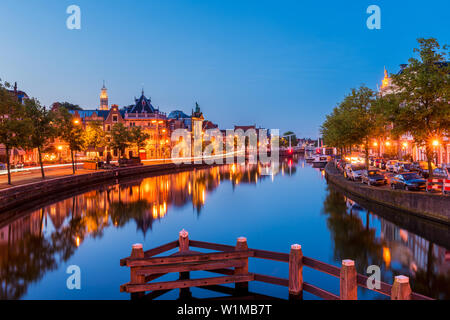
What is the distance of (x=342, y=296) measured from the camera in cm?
1059

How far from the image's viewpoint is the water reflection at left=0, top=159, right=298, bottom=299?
61.4ft

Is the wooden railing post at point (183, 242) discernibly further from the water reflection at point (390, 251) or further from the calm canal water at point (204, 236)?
the water reflection at point (390, 251)

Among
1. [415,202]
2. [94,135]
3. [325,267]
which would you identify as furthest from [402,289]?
[94,135]

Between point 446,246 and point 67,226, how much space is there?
→ 2608cm

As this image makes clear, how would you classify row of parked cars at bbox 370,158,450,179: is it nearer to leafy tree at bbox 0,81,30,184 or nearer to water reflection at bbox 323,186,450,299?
water reflection at bbox 323,186,450,299

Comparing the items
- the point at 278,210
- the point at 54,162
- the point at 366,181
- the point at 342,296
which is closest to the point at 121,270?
the point at 342,296

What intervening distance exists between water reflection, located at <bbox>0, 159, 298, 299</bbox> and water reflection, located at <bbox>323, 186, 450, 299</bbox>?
49.0ft

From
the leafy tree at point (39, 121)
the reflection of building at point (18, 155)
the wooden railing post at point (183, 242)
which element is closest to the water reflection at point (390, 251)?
the wooden railing post at point (183, 242)

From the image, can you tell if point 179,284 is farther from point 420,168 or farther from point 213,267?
point 420,168

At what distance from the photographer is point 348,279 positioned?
1024cm

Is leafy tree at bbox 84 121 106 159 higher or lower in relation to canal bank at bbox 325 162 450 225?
higher

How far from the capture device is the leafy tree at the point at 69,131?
58594 mm

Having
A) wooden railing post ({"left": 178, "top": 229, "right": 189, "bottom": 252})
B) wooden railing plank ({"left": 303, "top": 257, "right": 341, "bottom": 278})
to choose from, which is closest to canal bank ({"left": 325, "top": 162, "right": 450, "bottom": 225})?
wooden railing plank ({"left": 303, "top": 257, "right": 341, "bottom": 278})
